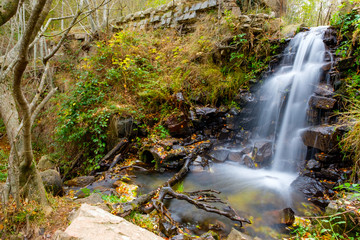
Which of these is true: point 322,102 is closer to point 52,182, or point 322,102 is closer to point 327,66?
point 327,66

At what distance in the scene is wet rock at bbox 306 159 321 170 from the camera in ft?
13.9

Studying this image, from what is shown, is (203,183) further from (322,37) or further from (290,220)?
(322,37)

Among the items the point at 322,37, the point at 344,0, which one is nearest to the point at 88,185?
the point at 322,37

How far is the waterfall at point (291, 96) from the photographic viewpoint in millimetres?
5145

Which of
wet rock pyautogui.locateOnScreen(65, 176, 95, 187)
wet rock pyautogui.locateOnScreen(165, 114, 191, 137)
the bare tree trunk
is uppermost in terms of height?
the bare tree trunk

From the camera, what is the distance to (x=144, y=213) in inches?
117

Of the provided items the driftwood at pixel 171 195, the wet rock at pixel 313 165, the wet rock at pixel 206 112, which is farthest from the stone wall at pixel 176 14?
the driftwood at pixel 171 195

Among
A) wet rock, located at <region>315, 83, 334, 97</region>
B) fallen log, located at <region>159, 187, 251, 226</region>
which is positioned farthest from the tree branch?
wet rock, located at <region>315, 83, 334, 97</region>

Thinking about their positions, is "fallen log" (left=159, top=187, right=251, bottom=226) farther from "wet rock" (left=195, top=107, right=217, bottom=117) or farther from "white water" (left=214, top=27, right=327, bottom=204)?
"wet rock" (left=195, top=107, right=217, bottom=117)

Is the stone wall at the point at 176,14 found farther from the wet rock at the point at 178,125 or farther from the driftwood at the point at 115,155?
the driftwood at the point at 115,155

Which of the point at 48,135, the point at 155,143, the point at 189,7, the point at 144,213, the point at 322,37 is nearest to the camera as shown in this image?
the point at 144,213

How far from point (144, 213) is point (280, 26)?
313 inches

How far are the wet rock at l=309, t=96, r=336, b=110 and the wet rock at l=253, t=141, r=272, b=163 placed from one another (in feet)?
5.15

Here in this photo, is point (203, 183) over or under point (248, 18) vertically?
under
